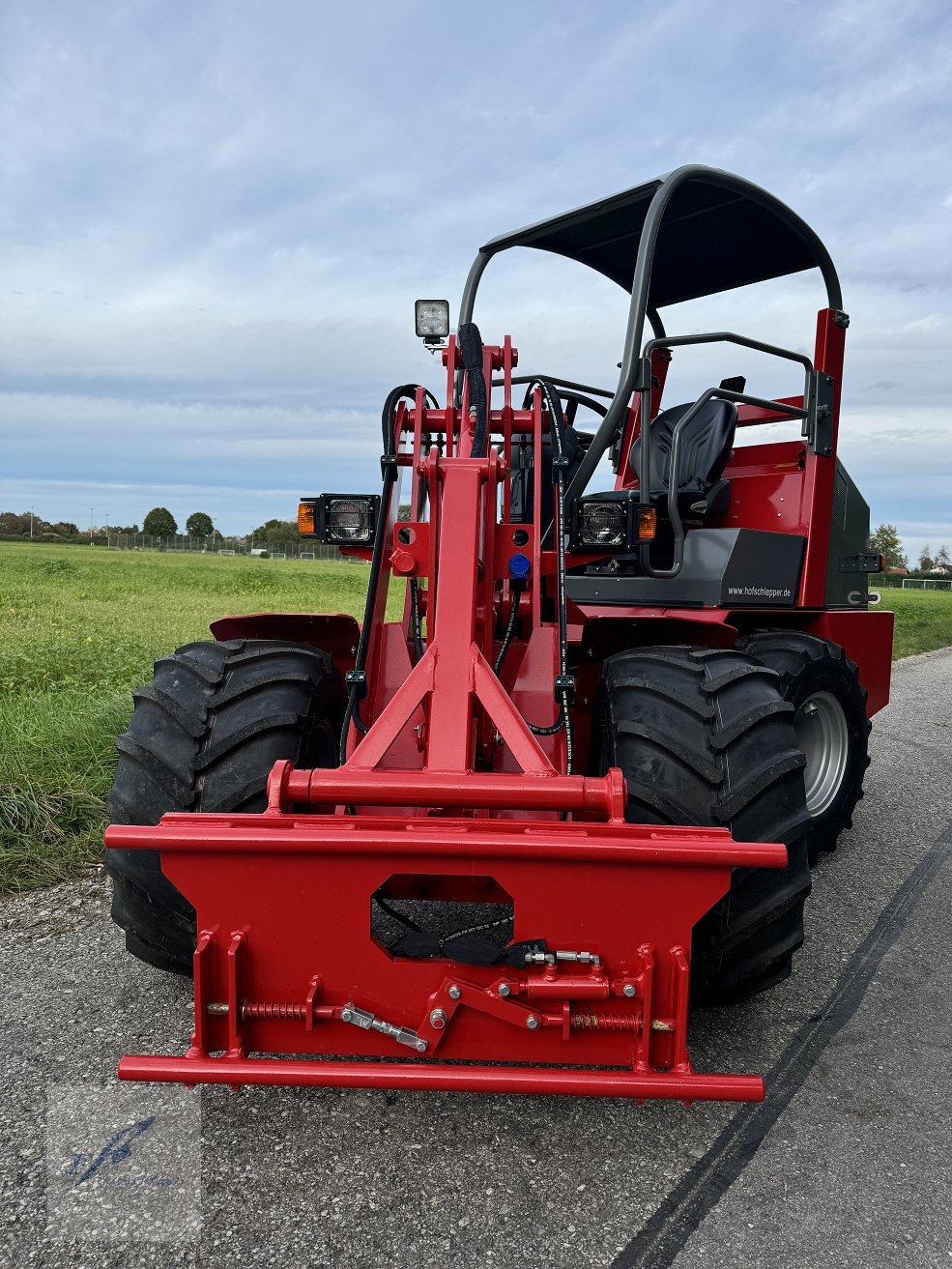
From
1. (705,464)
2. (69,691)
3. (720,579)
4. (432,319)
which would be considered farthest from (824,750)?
(69,691)

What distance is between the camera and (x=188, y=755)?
2762 millimetres

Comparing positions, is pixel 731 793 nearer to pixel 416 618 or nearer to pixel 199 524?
pixel 416 618

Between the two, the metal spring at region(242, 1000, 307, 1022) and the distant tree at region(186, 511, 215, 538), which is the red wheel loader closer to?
the metal spring at region(242, 1000, 307, 1022)

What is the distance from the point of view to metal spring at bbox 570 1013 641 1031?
2.30m

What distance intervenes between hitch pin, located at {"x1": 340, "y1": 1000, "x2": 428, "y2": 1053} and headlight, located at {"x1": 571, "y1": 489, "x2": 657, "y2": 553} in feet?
5.97

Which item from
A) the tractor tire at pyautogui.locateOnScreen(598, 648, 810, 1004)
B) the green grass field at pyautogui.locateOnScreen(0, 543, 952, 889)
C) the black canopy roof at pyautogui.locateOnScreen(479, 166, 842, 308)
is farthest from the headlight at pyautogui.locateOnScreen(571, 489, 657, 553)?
the green grass field at pyautogui.locateOnScreen(0, 543, 952, 889)

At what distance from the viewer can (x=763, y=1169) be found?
2346 mm

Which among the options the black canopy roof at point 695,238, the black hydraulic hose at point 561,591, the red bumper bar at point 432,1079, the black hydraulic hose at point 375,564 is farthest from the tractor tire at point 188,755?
the black canopy roof at point 695,238

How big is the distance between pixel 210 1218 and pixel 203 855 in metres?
0.80

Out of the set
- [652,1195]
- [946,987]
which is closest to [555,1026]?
[652,1195]

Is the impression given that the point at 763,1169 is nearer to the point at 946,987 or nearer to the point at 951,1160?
the point at 951,1160

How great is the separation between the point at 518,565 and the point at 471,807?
1123 mm

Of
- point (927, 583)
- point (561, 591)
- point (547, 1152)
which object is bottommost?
point (927, 583)

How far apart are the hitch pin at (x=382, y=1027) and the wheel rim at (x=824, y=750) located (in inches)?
122
